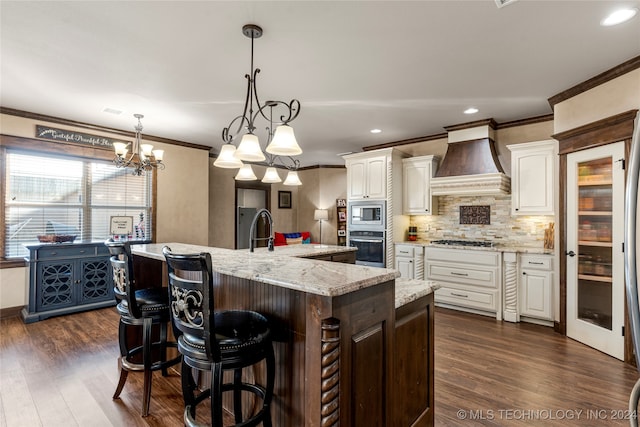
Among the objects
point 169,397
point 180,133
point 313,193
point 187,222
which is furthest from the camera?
point 313,193

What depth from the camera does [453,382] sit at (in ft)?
8.27

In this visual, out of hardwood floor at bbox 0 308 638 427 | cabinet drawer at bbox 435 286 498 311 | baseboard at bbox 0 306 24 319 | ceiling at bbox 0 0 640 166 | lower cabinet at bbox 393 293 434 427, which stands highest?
ceiling at bbox 0 0 640 166

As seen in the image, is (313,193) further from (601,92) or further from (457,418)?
(457,418)

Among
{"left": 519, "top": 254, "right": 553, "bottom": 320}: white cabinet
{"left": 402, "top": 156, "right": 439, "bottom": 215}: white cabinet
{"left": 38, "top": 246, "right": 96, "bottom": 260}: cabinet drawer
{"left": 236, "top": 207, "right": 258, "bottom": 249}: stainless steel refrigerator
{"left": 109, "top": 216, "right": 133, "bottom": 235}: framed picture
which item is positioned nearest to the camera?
{"left": 519, "top": 254, "right": 553, "bottom": 320}: white cabinet

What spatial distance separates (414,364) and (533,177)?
3385 millimetres

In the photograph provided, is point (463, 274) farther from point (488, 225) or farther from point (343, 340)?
point (343, 340)

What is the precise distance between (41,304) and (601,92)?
6.74 metres

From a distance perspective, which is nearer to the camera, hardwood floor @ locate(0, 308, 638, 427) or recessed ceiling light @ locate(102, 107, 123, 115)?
hardwood floor @ locate(0, 308, 638, 427)

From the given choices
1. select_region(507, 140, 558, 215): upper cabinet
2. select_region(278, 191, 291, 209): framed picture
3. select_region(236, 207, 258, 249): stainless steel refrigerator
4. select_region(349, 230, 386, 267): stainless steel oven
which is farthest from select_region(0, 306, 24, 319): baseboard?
select_region(507, 140, 558, 215): upper cabinet

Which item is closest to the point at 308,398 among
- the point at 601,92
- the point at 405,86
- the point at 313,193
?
the point at 405,86

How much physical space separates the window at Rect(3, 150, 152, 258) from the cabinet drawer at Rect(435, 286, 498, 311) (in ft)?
15.5

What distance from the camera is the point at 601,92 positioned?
3.09 meters

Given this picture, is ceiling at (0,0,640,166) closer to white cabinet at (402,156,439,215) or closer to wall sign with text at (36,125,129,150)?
wall sign with text at (36,125,129,150)

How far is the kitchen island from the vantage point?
4.20ft
